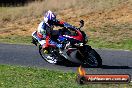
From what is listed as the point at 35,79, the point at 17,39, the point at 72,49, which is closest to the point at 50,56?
the point at 72,49

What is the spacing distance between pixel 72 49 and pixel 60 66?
2.44 ft

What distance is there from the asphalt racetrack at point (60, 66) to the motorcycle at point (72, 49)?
0.99ft

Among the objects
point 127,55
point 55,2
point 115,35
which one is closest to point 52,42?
point 127,55

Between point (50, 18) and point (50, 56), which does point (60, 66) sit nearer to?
point (50, 56)

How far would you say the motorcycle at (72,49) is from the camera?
49.3ft

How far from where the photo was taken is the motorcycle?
15.0m

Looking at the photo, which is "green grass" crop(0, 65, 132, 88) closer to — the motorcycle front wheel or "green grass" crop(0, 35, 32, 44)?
the motorcycle front wheel

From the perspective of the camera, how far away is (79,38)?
15.0m

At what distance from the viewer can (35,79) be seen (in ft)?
39.6

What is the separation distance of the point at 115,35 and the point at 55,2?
16188mm

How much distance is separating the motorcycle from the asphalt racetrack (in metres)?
0.30

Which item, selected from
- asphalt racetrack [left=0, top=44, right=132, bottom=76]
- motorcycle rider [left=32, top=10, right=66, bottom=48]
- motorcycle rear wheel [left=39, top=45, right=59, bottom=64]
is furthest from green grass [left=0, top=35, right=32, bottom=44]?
motorcycle rider [left=32, top=10, right=66, bottom=48]

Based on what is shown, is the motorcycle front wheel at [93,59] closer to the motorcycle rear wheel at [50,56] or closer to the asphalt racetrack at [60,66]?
the asphalt racetrack at [60,66]

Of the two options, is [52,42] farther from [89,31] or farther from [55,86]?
[89,31]
